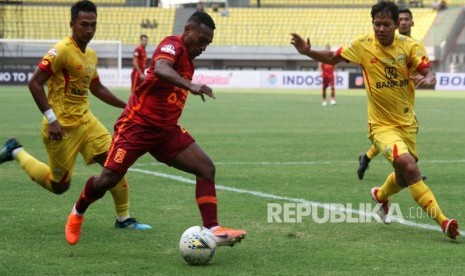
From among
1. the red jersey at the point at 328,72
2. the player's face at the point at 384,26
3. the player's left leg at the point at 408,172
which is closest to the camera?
the player's left leg at the point at 408,172

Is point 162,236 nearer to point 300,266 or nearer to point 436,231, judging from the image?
point 300,266

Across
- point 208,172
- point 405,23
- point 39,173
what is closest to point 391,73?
point 405,23

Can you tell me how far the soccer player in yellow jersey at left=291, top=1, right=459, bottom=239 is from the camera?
26.5 feet

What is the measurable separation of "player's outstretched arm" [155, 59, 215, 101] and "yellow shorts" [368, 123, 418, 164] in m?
2.33

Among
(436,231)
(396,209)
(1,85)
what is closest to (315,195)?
(396,209)

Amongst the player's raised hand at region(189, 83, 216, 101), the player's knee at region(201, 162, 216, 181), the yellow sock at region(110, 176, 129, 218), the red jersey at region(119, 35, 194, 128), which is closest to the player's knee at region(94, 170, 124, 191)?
the red jersey at region(119, 35, 194, 128)

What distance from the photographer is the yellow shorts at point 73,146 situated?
8.20 m

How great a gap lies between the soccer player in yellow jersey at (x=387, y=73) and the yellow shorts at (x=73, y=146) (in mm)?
2052

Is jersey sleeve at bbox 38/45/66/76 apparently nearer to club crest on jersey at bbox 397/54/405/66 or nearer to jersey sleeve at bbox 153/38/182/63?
jersey sleeve at bbox 153/38/182/63

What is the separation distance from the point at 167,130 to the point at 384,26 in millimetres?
2354

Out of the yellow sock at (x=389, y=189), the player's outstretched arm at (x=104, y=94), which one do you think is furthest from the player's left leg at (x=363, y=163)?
the player's outstretched arm at (x=104, y=94)

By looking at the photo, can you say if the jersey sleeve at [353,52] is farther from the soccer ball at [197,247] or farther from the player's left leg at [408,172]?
the soccer ball at [197,247]

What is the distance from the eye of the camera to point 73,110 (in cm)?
824

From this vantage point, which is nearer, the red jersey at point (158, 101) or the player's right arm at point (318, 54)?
the red jersey at point (158, 101)
